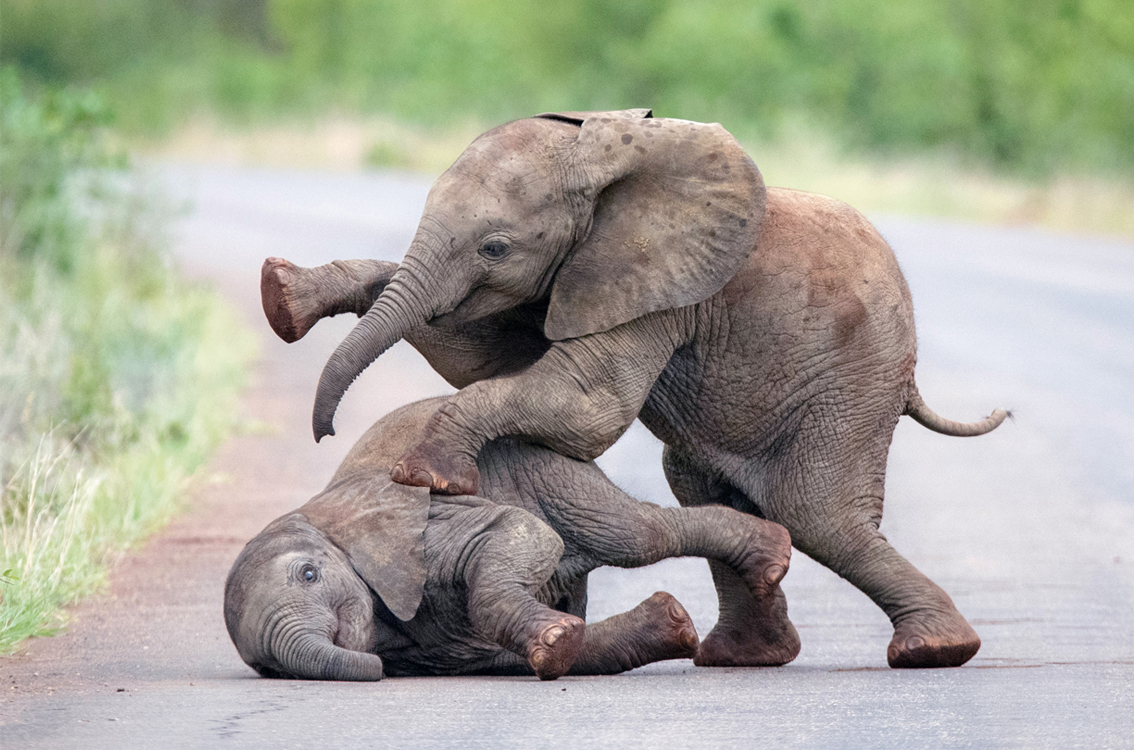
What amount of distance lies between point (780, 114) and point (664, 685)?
36.7 m

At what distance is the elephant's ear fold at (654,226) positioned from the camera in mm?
6137

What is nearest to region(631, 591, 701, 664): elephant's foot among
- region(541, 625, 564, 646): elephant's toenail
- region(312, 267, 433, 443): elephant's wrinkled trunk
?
region(541, 625, 564, 646): elephant's toenail

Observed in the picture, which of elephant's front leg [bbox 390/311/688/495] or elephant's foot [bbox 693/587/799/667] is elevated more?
elephant's front leg [bbox 390/311/688/495]

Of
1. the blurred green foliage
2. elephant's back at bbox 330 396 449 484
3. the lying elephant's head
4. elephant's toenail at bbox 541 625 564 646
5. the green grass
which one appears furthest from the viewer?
the blurred green foliage

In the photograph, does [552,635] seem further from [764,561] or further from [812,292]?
[812,292]

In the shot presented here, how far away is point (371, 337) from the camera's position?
5.80 m

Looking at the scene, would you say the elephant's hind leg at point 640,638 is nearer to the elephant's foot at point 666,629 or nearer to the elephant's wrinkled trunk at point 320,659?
the elephant's foot at point 666,629

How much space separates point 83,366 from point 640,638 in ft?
21.6

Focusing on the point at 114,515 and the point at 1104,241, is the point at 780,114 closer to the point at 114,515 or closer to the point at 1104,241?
the point at 1104,241

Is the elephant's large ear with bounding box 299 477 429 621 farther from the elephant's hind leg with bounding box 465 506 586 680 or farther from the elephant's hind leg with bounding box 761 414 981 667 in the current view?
the elephant's hind leg with bounding box 761 414 981 667

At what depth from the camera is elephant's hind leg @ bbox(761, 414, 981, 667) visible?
6547 mm

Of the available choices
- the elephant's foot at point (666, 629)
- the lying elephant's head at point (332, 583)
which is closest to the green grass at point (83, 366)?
the lying elephant's head at point (332, 583)

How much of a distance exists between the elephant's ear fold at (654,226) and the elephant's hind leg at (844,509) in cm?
79

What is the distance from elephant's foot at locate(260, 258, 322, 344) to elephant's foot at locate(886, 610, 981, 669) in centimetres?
242
